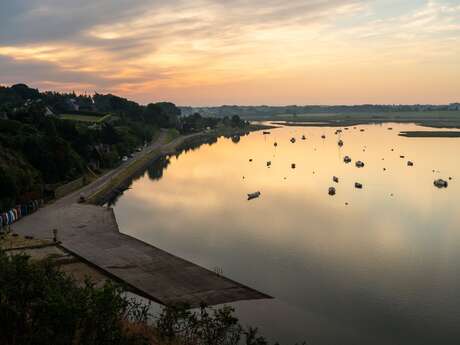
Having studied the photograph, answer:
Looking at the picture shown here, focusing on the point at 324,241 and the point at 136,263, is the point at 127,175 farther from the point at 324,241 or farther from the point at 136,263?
the point at 136,263

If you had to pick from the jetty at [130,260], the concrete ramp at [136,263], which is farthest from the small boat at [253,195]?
the concrete ramp at [136,263]

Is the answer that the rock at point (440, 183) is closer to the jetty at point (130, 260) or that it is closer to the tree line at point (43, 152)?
the jetty at point (130, 260)

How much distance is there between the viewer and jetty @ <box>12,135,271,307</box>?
3753 cm

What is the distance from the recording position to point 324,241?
173 ft

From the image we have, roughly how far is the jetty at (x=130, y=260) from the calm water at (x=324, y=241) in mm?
2686

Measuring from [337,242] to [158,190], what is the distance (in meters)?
47.8

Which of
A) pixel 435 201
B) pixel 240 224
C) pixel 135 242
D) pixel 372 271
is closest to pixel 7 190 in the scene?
pixel 135 242

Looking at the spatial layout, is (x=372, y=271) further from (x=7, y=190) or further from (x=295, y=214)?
(x=7, y=190)

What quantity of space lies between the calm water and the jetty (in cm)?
269

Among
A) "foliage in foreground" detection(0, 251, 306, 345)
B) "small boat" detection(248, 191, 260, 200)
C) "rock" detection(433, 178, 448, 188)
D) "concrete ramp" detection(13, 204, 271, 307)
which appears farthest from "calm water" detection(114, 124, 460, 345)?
"foliage in foreground" detection(0, 251, 306, 345)

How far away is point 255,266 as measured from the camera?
1764 inches

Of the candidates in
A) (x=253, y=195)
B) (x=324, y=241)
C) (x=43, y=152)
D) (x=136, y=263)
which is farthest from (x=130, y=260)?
(x=43, y=152)

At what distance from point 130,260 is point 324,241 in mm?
22344

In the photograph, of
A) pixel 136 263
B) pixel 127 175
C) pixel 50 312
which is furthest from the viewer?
pixel 127 175
